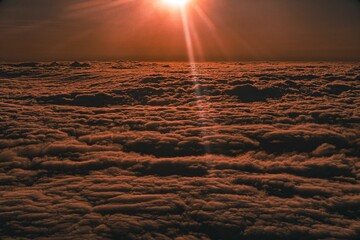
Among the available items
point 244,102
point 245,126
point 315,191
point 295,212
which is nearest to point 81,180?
point 295,212

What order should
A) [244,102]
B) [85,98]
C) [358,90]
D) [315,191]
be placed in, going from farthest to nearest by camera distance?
[358,90]
[85,98]
[244,102]
[315,191]

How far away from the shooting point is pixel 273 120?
10383 millimetres

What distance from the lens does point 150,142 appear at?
27.2 ft

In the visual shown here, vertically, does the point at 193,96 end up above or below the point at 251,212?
Result: above

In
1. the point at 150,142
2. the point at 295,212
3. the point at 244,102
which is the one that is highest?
the point at 244,102

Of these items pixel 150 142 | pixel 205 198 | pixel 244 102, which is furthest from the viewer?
pixel 244 102

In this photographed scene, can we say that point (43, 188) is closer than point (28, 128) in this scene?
Yes

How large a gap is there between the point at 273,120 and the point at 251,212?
605 cm

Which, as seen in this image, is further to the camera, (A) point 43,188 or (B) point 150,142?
(B) point 150,142

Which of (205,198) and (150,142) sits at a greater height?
(150,142)

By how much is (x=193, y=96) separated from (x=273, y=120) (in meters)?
4.79

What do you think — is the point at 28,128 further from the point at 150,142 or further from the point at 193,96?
the point at 193,96

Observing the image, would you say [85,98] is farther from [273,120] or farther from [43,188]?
[43,188]

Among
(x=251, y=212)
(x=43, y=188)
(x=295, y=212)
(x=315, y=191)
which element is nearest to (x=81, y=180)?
(x=43, y=188)
